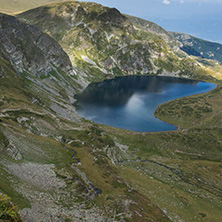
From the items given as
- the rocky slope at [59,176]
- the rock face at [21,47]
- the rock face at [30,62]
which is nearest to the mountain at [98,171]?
the rocky slope at [59,176]

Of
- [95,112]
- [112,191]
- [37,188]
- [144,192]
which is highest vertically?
[37,188]

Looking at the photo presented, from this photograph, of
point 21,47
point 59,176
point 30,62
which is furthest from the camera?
point 30,62

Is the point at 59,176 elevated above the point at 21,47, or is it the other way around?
the point at 21,47

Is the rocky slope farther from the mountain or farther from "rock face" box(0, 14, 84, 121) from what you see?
"rock face" box(0, 14, 84, 121)

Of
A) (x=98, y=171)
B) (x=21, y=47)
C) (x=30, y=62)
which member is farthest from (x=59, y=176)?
(x=21, y=47)

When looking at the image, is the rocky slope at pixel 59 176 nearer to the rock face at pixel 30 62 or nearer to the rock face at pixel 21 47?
the rock face at pixel 30 62

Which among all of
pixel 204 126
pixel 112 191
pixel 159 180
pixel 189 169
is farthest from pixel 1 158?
pixel 204 126

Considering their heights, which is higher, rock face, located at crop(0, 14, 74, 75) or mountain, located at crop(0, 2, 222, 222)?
rock face, located at crop(0, 14, 74, 75)

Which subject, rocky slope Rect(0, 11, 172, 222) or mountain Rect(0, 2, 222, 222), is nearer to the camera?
rocky slope Rect(0, 11, 172, 222)

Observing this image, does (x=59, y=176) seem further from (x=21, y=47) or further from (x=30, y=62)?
(x=21, y=47)

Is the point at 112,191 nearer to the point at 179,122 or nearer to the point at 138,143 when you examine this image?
the point at 138,143

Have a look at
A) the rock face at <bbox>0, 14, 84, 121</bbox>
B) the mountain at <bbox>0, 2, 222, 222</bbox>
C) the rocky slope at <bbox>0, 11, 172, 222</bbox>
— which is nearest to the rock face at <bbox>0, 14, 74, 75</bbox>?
the rock face at <bbox>0, 14, 84, 121</bbox>
